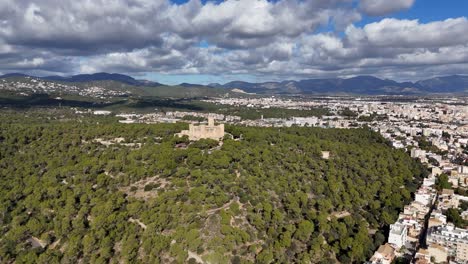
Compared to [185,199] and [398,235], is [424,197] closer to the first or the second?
[398,235]

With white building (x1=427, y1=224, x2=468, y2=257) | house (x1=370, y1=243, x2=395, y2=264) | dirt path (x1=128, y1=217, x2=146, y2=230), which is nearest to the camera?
house (x1=370, y1=243, x2=395, y2=264)

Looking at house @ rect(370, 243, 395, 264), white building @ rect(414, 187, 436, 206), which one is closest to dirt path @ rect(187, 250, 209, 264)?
house @ rect(370, 243, 395, 264)

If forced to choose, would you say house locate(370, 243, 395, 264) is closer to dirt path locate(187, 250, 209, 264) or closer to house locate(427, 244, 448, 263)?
house locate(427, 244, 448, 263)

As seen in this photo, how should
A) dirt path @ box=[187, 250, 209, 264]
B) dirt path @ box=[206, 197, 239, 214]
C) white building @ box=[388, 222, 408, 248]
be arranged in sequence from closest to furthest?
dirt path @ box=[187, 250, 209, 264], dirt path @ box=[206, 197, 239, 214], white building @ box=[388, 222, 408, 248]

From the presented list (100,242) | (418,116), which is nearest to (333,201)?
(100,242)

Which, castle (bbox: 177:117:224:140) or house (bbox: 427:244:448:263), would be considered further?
castle (bbox: 177:117:224:140)

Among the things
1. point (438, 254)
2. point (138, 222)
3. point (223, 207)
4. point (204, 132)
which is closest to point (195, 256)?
point (223, 207)

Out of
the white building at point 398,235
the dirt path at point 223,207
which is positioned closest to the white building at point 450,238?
the white building at point 398,235

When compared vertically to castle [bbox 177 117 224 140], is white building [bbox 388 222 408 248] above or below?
below
